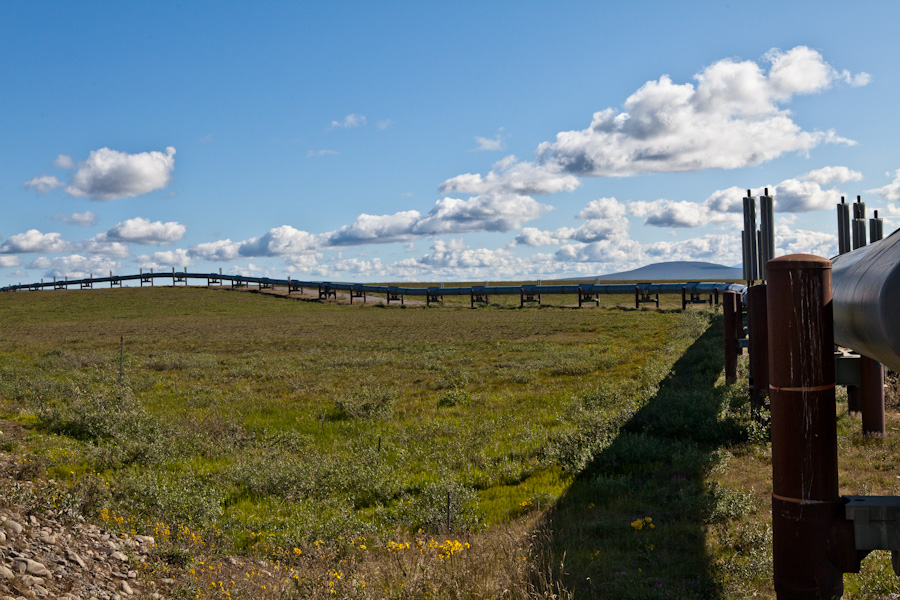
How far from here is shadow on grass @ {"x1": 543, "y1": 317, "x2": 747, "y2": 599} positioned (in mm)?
5180

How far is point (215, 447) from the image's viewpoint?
1093cm

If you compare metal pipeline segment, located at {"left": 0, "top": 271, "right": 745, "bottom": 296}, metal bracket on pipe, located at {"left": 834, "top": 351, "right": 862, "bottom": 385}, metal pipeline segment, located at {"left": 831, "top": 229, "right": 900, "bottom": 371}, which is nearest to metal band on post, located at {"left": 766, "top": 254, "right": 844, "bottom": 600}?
metal pipeline segment, located at {"left": 831, "top": 229, "right": 900, "bottom": 371}

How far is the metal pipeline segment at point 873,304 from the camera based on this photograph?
290 cm

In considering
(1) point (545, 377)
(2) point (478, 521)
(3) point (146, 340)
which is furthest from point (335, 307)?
(2) point (478, 521)

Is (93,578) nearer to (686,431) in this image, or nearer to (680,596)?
(680,596)

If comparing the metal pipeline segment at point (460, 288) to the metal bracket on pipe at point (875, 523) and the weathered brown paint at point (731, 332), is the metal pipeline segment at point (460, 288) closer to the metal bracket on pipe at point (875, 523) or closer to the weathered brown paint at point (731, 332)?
the weathered brown paint at point (731, 332)

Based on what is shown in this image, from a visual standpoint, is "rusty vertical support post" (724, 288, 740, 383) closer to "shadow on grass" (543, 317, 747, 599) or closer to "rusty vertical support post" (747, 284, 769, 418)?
"shadow on grass" (543, 317, 747, 599)

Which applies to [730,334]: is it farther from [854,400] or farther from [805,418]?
[805,418]

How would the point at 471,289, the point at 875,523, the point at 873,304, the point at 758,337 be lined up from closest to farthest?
the point at 873,304 < the point at 875,523 < the point at 758,337 < the point at 471,289

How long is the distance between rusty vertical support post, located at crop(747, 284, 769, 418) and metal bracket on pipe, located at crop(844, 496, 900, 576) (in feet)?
Answer: 15.8

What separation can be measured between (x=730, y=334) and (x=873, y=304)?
10.3m

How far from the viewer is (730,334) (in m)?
12.7

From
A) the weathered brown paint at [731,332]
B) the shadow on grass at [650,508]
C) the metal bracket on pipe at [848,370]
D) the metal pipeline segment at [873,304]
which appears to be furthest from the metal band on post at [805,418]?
the weathered brown paint at [731,332]

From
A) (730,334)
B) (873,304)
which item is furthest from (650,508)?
(730,334)
